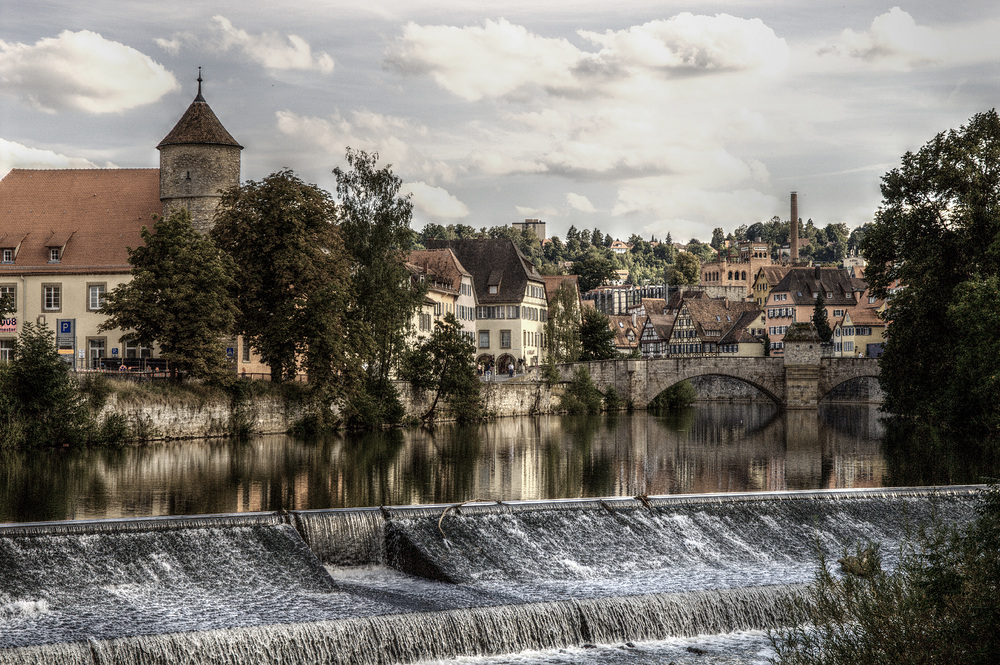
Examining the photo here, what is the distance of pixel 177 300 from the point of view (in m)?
39.3

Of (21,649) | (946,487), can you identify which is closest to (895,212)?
(946,487)

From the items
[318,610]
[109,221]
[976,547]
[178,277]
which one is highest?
[109,221]

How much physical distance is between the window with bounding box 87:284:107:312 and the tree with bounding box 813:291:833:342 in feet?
232

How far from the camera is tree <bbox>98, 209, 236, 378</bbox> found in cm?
3934

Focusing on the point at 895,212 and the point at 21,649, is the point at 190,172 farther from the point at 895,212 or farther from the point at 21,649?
the point at 21,649

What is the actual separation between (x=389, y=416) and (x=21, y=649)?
34.7m

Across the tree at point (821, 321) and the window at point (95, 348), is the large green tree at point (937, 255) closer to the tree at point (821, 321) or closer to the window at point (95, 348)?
the window at point (95, 348)

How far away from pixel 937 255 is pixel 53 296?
3642 centimetres

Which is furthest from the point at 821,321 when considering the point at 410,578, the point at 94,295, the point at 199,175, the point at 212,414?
the point at 410,578

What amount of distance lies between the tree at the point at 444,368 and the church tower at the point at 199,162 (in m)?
10.9

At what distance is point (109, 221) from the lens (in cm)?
5159

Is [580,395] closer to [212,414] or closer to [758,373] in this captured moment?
[758,373]

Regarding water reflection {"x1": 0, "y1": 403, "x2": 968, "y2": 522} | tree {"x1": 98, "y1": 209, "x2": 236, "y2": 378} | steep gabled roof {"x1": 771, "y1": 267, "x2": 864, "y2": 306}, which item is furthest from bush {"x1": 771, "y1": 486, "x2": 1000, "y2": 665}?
steep gabled roof {"x1": 771, "y1": 267, "x2": 864, "y2": 306}

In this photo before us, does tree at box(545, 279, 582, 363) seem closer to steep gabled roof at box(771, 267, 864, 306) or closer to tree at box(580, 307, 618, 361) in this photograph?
tree at box(580, 307, 618, 361)
